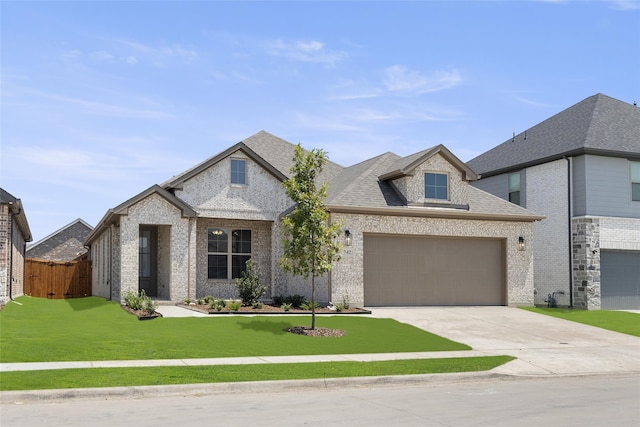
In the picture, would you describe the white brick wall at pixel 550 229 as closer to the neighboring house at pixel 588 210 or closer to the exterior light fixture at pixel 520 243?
the neighboring house at pixel 588 210

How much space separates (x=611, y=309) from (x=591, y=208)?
14.9 ft

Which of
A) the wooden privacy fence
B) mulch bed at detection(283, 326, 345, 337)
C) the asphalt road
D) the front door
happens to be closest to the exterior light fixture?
mulch bed at detection(283, 326, 345, 337)

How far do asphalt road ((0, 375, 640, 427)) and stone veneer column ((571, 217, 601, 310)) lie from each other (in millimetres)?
17177

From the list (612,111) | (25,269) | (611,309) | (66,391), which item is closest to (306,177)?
(66,391)

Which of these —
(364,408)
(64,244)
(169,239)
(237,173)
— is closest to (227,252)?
(169,239)

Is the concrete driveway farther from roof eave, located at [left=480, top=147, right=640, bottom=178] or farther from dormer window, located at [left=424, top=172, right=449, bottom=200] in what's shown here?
roof eave, located at [left=480, top=147, right=640, bottom=178]

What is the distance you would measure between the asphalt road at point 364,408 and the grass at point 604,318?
38.0 feet

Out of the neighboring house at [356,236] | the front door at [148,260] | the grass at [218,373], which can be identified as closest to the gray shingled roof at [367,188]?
the neighboring house at [356,236]

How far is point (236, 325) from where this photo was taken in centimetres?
1944

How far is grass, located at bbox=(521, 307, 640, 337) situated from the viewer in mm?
23167

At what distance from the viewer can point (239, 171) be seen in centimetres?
2631

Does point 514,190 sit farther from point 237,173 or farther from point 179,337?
point 179,337

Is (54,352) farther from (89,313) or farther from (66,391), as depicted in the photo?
(89,313)

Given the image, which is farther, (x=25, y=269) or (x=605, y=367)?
(x=25, y=269)
